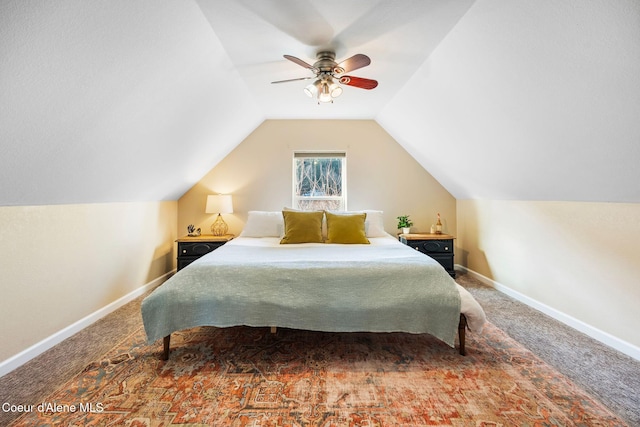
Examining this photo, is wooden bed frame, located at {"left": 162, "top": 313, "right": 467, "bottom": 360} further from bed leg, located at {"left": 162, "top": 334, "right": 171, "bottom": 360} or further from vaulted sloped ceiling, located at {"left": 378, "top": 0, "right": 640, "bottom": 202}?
vaulted sloped ceiling, located at {"left": 378, "top": 0, "right": 640, "bottom": 202}

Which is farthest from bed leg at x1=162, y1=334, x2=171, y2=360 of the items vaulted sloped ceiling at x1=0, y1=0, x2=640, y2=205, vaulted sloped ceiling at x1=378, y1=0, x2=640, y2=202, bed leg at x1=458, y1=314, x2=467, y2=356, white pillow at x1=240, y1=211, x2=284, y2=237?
vaulted sloped ceiling at x1=378, y1=0, x2=640, y2=202

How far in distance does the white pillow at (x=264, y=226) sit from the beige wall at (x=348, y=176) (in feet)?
2.01

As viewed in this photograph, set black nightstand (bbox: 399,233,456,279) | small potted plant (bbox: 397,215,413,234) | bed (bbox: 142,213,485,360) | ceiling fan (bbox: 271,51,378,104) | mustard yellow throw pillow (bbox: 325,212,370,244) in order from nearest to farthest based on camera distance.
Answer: bed (bbox: 142,213,485,360) < ceiling fan (bbox: 271,51,378,104) < mustard yellow throw pillow (bbox: 325,212,370,244) < black nightstand (bbox: 399,233,456,279) < small potted plant (bbox: 397,215,413,234)

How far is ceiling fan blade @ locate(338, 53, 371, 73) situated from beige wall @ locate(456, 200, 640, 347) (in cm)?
221

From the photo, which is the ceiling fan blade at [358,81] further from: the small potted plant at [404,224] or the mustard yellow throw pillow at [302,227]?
the small potted plant at [404,224]

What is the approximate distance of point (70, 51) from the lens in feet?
4.48

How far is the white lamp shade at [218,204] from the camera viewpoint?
3.79 meters

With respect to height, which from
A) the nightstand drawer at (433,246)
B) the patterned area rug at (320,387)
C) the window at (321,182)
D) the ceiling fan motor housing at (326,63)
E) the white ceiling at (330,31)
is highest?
the white ceiling at (330,31)

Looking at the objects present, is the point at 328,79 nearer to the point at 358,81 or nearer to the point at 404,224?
the point at 358,81

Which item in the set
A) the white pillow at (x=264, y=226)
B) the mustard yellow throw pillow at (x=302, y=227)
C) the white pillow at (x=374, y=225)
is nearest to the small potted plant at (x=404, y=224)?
the white pillow at (x=374, y=225)

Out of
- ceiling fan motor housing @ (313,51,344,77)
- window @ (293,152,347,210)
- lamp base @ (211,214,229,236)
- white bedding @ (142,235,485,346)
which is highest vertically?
ceiling fan motor housing @ (313,51,344,77)

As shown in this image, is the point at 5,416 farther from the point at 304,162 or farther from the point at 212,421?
the point at 304,162

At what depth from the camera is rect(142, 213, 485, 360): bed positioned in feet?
6.00

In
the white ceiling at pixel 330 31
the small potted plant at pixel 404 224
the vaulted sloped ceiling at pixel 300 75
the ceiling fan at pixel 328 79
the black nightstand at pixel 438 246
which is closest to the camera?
the vaulted sloped ceiling at pixel 300 75
